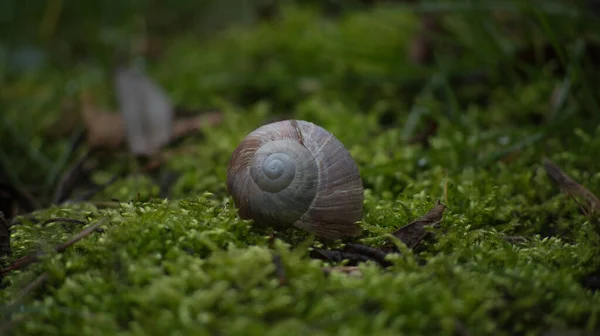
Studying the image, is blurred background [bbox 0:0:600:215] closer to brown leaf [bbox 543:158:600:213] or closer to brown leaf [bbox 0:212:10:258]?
brown leaf [bbox 543:158:600:213]

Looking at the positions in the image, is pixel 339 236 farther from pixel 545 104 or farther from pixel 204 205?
pixel 545 104

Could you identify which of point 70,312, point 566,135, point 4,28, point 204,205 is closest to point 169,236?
point 204,205

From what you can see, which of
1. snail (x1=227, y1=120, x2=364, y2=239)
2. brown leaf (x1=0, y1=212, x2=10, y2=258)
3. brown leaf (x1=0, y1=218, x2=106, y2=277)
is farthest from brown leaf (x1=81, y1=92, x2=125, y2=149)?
snail (x1=227, y1=120, x2=364, y2=239)

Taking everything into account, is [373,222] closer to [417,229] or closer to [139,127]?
[417,229]

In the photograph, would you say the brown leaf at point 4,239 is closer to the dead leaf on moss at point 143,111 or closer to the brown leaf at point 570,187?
the dead leaf on moss at point 143,111

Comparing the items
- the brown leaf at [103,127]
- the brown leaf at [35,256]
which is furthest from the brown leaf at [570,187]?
the brown leaf at [103,127]

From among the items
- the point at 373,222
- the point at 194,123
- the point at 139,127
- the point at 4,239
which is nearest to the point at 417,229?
the point at 373,222
